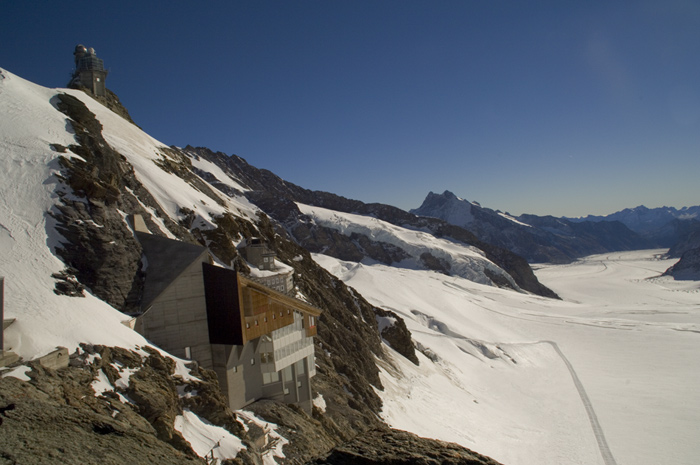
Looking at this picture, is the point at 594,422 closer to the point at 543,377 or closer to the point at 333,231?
the point at 543,377

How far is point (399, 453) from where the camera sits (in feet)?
16.1

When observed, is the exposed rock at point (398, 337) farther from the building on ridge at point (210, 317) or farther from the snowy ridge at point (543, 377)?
the building on ridge at point (210, 317)

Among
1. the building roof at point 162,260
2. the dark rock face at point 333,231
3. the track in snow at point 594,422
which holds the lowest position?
Result: the track in snow at point 594,422

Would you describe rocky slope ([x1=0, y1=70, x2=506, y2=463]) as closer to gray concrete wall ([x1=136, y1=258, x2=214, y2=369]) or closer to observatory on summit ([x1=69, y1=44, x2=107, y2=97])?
gray concrete wall ([x1=136, y1=258, x2=214, y2=369])

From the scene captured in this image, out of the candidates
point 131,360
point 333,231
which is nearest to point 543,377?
point 131,360

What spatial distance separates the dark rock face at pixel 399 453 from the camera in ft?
15.6

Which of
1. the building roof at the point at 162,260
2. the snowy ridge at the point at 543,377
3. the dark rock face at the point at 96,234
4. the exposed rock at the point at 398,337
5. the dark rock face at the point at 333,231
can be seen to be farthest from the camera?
the dark rock face at the point at 333,231

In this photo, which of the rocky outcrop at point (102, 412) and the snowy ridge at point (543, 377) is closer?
the rocky outcrop at point (102, 412)

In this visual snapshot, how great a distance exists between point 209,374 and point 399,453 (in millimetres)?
11254

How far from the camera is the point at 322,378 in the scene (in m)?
25.5

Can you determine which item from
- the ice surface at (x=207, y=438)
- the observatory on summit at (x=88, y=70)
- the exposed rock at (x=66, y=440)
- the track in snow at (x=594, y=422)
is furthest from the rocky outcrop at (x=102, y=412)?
the observatory on summit at (x=88, y=70)

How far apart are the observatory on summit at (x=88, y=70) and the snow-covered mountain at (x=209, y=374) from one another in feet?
27.7

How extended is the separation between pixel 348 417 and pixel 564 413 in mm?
21527

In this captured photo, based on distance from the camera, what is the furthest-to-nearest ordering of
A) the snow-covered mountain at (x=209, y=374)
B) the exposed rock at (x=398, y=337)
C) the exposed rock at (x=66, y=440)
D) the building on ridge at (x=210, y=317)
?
the exposed rock at (x=398, y=337) → the building on ridge at (x=210, y=317) → the snow-covered mountain at (x=209, y=374) → the exposed rock at (x=66, y=440)
